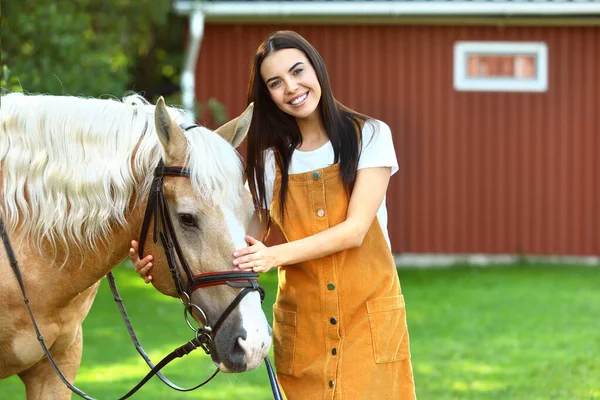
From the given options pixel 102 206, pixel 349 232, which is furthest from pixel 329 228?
pixel 102 206

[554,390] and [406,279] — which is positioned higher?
[554,390]

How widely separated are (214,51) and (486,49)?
11.3 feet

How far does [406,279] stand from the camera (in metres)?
10.6

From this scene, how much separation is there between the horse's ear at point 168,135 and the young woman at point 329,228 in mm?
387

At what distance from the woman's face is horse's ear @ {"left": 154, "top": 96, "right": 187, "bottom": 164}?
46cm

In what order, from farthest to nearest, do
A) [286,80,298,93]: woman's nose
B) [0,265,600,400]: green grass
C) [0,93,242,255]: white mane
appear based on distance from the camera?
[0,265,600,400]: green grass, [286,80,298,93]: woman's nose, [0,93,242,255]: white mane

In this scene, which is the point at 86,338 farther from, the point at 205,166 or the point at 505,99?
the point at 505,99

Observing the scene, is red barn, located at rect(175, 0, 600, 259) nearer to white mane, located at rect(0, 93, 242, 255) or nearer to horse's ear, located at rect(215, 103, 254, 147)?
horse's ear, located at rect(215, 103, 254, 147)

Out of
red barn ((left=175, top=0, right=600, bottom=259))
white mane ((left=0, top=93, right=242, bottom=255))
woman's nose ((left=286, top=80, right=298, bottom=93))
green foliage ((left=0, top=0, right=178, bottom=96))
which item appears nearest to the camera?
white mane ((left=0, top=93, right=242, bottom=255))

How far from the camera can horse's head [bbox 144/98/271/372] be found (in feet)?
8.69

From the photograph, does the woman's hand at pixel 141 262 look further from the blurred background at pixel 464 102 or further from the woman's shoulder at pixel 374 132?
the blurred background at pixel 464 102

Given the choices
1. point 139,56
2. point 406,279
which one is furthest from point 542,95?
point 139,56

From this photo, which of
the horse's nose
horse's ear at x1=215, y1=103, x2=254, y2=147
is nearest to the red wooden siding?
horse's ear at x1=215, y1=103, x2=254, y2=147

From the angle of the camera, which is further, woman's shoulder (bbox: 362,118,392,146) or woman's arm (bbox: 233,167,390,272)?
woman's shoulder (bbox: 362,118,392,146)
